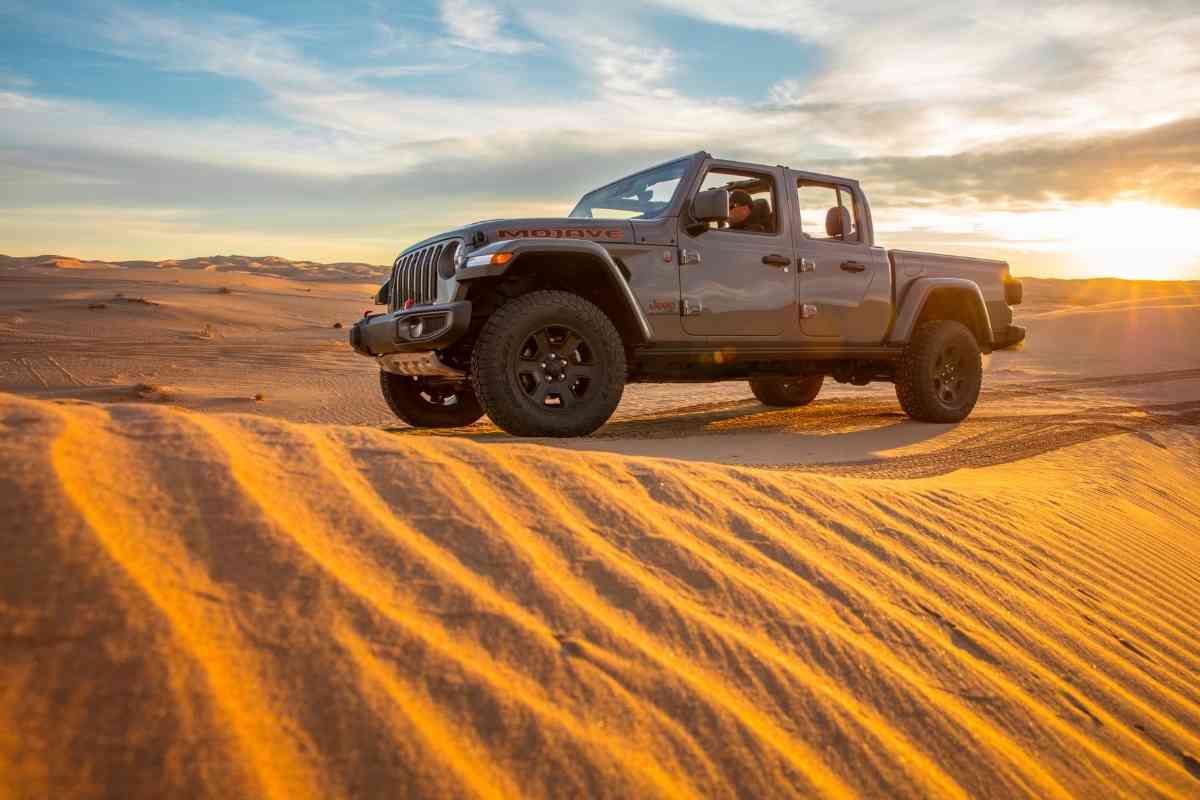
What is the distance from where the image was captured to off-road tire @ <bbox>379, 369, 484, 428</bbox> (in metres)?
6.14

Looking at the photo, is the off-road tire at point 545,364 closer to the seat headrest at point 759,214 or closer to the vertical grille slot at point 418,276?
the vertical grille slot at point 418,276

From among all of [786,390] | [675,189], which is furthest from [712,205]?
[786,390]

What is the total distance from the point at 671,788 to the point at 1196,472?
6.00 metres

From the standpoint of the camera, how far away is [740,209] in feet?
19.9

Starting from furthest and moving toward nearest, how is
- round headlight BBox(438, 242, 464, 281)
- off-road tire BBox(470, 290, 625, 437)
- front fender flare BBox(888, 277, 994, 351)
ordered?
front fender flare BBox(888, 277, 994, 351) → round headlight BBox(438, 242, 464, 281) → off-road tire BBox(470, 290, 625, 437)

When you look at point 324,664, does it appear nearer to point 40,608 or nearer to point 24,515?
point 40,608

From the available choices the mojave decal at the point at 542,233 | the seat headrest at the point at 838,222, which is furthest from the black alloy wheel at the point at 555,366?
the seat headrest at the point at 838,222

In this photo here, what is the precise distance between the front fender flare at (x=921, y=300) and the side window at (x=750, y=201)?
147 centimetres

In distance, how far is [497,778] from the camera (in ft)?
4.53

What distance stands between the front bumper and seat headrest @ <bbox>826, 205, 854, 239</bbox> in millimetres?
3210

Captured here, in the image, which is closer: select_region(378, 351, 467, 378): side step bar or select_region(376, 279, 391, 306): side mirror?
select_region(378, 351, 467, 378): side step bar

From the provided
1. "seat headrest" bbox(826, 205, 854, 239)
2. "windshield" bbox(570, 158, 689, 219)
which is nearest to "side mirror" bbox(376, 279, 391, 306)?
"windshield" bbox(570, 158, 689, 219)

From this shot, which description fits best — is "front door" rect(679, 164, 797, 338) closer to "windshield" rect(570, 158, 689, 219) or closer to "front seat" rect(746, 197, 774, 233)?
"front seat" rect(746, 197, 774, 233)

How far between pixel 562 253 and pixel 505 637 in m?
3.48
